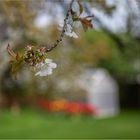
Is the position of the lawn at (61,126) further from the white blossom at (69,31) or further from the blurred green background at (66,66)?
the white blossom at (69,31)

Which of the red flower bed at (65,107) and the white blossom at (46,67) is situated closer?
the white blossom at (46,67)

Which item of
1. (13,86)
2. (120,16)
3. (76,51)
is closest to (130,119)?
(13,86)

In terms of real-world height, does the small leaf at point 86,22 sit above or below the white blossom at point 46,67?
above

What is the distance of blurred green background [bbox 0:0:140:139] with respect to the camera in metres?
5.24

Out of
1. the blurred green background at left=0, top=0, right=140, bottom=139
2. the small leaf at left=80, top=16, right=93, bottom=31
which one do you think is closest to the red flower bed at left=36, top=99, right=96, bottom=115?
the blurred green background at left=0, top=0, right=140, bottom=139

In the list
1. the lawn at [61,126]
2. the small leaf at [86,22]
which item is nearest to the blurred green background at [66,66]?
the lawn at [61,126]

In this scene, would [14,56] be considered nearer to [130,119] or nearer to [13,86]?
[130,119]

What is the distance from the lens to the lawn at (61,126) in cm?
1205

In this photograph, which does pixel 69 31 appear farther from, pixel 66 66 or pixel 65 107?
pixel 65 107

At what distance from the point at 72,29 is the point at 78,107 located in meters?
13.9

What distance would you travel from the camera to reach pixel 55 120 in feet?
49.5

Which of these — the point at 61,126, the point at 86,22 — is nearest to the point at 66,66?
the point at 61,126

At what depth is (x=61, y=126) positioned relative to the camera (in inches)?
544

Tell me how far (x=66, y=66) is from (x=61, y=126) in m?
1.56
